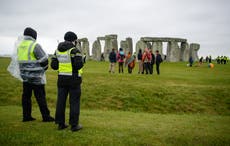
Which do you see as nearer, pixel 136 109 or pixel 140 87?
pixel 136 109

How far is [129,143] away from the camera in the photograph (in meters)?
7.20

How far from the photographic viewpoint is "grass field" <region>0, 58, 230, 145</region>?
7.54m

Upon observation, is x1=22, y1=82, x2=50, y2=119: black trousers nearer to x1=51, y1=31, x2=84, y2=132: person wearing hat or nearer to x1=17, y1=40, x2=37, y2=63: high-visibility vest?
x1=17, y1=40, x2=37, y2=63: high-visibility vest

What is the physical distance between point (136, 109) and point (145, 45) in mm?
43185

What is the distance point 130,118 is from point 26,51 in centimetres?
→ 460

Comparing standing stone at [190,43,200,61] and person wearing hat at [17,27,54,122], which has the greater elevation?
standing stone at [190,43,200,61]

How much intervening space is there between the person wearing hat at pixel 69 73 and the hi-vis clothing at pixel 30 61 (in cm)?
92

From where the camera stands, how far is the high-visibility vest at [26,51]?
8.96m

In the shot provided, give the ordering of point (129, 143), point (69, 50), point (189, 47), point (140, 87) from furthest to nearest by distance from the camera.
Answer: point (189, 47)
point (140, 87)
point (69, 50)
point (129, 143)

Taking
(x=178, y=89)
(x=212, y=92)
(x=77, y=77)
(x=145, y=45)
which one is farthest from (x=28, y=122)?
(x=145, y=45)

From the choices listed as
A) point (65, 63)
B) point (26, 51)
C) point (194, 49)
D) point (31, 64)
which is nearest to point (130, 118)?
point (65, 63)

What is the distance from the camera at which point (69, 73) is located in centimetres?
813

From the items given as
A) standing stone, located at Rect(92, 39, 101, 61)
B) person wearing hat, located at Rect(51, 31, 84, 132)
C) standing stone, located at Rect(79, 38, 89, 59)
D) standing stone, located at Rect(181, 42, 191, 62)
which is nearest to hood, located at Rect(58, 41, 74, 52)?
person wearing hat, located at Rect(51, 31, 84, 132)

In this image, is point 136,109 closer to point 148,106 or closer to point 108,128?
point 148,106
